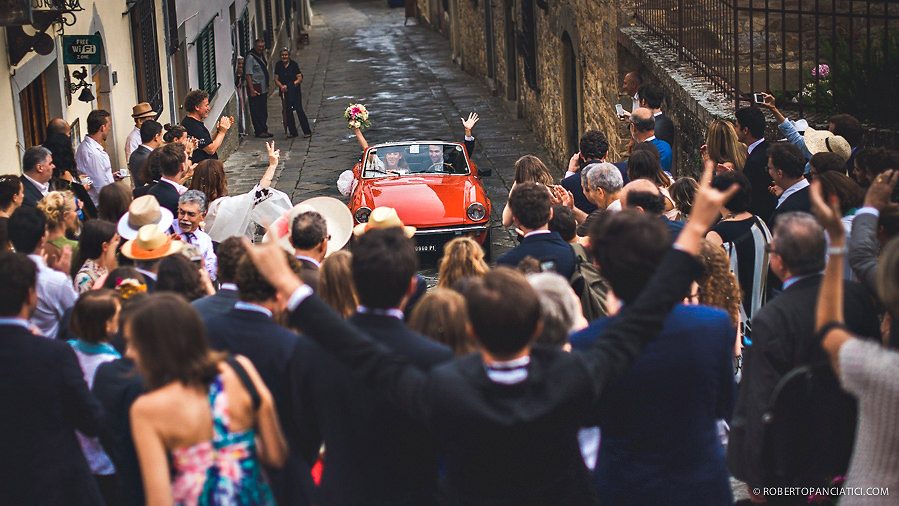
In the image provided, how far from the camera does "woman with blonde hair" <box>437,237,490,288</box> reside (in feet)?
18.0

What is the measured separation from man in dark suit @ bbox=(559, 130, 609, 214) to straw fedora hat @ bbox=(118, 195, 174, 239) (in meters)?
3.21

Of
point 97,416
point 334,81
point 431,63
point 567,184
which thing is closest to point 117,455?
point 97,416

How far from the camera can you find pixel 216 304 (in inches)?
183

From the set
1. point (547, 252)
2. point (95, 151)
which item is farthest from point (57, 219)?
point (95, 151)

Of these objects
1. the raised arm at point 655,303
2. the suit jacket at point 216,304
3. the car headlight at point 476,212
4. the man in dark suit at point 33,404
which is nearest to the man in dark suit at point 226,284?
the suit jacket at point 216,304

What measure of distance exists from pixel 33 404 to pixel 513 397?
1.99 m

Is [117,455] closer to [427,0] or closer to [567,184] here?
[567,184]

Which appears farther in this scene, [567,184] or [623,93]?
[623,93]

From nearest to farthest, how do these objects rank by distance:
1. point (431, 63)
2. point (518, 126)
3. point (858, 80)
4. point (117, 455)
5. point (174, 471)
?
point (174, 471)
point (117, 455)
point (858, 80)
point (518, 126)
point (431, 63)

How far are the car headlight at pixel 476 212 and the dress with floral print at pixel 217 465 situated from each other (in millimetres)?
8076

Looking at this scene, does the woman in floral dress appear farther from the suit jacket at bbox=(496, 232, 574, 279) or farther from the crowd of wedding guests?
the suit jacket at bbox=(496, 232, 574, 279)

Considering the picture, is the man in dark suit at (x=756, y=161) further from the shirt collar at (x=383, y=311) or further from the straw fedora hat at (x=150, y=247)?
the shirt collar at (x=383, y=311)

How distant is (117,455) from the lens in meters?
4.09

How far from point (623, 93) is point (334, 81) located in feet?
56.2
